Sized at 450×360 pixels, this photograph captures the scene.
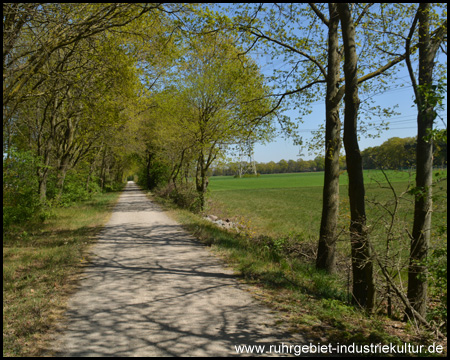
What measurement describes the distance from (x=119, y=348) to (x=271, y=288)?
308 cm

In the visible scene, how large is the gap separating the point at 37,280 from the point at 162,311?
10.9 feet

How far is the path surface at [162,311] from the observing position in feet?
12.4

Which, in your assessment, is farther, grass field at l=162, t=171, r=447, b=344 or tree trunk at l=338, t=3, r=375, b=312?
tree trunk at l=338, t=3, r=375, b=312

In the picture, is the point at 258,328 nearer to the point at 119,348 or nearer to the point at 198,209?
the point at 119,348

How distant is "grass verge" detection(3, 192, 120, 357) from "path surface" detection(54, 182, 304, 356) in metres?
0.30

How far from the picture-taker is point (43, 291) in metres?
5.66

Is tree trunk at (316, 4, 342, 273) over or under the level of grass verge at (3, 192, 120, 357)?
over

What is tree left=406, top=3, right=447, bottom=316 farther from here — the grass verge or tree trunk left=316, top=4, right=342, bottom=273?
the grass verge

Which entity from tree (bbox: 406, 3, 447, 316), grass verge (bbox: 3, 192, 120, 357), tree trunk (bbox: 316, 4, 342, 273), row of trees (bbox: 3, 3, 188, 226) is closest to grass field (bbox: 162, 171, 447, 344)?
tree (bbox: 406, 3, 447, 316)

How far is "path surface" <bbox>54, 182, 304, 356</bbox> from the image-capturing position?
3.79 m

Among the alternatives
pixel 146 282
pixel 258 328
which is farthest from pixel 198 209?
pixel 258 328

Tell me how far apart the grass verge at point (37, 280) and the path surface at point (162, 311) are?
299 millimetres

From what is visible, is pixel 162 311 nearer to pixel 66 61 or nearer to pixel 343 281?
pixel 343 281

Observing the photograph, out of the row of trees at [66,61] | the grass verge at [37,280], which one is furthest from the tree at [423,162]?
the grass verge at [37,280]
